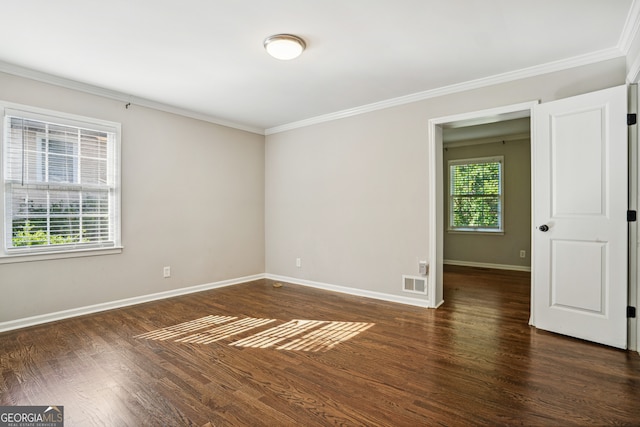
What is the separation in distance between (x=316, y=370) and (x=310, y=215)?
2.90 metres

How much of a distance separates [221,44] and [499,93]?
280cm

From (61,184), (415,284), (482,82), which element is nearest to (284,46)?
(482,82)

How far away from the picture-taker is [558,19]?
7.88ft

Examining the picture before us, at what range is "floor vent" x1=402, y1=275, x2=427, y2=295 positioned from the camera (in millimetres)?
3885

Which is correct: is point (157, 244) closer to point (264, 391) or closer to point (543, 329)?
point (264, 391)

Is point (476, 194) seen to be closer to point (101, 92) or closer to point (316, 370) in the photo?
point (316, 370)

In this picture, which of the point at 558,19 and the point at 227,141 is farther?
the point at 227,141

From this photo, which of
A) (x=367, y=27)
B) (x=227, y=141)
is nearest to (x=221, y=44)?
(x=367, y=27)

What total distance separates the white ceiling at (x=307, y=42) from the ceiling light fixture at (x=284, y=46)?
0.24ft

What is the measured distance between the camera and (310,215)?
5.02m

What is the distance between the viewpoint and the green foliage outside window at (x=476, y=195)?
654 centimetres

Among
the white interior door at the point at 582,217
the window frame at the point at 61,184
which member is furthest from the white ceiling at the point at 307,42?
the white interior door at the point at 582,217

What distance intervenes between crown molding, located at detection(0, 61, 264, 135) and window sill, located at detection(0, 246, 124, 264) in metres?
1.76

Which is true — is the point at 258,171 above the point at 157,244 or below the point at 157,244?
above
